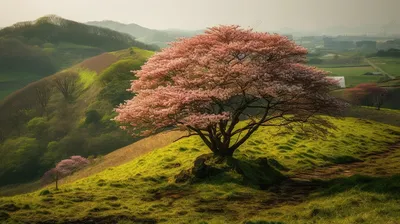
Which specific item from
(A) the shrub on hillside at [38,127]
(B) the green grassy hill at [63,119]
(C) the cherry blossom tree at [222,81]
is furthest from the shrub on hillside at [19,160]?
(C) the cherry blossom tree at [222,81]

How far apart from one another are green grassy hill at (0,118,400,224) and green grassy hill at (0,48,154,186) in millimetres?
76188

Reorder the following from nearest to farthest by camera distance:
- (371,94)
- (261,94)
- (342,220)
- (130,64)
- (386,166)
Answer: (342,220) → (261,94) → (386,166) → (371,94) → (130,64)

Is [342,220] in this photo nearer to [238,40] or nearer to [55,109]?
[238,40]

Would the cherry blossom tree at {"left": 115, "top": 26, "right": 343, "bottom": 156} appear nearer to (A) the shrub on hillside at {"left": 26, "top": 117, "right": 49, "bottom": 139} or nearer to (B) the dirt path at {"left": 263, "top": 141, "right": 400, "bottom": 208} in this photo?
(B) the dirt path at {"left": 263, "top": 141, "right": 400, "bottom": 208}

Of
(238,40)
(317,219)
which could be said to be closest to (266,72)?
(238,40)

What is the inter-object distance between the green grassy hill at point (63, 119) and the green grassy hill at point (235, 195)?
76.2 meters

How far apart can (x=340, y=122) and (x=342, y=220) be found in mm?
43140

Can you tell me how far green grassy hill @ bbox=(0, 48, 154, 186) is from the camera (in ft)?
339

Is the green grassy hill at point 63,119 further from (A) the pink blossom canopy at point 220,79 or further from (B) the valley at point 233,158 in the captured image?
(A) the pink blossom canopy at point 220,79

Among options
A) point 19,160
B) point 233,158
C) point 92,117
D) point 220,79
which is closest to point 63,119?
point 92,117

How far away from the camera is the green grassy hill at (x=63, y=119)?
103 m

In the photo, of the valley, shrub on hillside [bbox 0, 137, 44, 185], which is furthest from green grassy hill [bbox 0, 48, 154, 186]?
the valley

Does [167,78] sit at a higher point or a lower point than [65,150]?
higher

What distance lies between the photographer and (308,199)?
20.0 m
